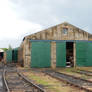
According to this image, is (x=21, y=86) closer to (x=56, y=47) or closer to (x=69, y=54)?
(x=56, y=47)

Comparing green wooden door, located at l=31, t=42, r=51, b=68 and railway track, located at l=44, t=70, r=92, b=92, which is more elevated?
green wooden door, located at l=31, t=42, r=51, b=68

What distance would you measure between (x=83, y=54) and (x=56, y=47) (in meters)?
3.79

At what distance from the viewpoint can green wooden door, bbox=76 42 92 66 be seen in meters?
25.2

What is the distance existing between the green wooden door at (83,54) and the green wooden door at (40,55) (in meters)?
3.98

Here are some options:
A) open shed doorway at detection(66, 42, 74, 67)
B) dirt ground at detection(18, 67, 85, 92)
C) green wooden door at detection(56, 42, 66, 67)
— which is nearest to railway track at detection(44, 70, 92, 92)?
dirt ground at detection(18, 67, 85, 92)

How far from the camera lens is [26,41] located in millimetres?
24391

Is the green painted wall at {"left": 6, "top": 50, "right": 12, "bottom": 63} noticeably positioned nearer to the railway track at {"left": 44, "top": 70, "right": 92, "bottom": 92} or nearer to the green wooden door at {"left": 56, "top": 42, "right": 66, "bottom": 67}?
the green wooden door at {"left": 56, "top": 42, "right": 66, "bottom": 67}

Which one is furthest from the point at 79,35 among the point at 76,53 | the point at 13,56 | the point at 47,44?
the point at 13,56

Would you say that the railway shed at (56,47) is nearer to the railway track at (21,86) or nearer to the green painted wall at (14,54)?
the railway track at (21,86)

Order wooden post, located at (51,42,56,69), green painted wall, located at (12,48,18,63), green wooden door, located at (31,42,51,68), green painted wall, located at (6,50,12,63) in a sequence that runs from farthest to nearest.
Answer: green painted wall, located at (12,48,18,63) → green painted wall, located at (6,50,12,63) → wooden post, located at (51,42,56,69) → green wooden door, located at (31,42,51,68)

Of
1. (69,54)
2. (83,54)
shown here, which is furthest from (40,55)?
(69,54)

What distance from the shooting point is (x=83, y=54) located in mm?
25281

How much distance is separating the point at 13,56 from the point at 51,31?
18.7 meters

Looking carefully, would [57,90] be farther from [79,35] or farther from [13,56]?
[13,56]
